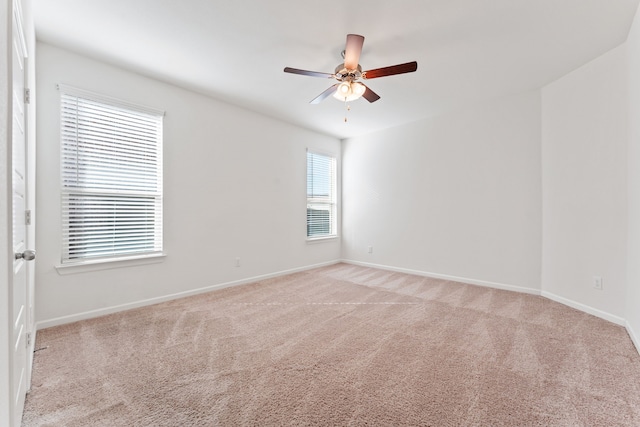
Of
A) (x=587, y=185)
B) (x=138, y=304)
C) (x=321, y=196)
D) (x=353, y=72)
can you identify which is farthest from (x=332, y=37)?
(x=138, y=304)

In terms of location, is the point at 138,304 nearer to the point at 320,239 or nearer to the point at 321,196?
the point at 320,239

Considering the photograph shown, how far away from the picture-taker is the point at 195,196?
357cm

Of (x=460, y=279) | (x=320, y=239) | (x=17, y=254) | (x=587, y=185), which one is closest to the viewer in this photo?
(x=17, y=254)

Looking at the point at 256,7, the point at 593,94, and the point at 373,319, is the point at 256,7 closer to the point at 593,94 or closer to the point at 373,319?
the point at 373,319

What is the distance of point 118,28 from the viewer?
234 cm

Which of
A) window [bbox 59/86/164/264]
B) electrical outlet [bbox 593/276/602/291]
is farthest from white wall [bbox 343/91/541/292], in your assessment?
window [bbox 59/86/164/264]

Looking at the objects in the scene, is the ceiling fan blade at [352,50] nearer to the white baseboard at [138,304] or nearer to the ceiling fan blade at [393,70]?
the ceiling fan blade at [393,70]

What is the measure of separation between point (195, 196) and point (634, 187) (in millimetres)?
4500

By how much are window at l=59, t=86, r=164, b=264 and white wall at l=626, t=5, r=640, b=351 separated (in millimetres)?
4613

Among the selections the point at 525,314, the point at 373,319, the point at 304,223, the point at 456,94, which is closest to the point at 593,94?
the point at 456,94

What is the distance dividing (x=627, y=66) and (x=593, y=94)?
0.36 metres

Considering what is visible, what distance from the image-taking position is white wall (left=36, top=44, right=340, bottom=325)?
2.57 m

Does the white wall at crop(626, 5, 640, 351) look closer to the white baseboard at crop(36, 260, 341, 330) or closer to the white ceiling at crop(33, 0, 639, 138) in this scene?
the white ceiling at crop(33, 0, 639, 138)

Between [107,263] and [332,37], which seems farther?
[107,263]
